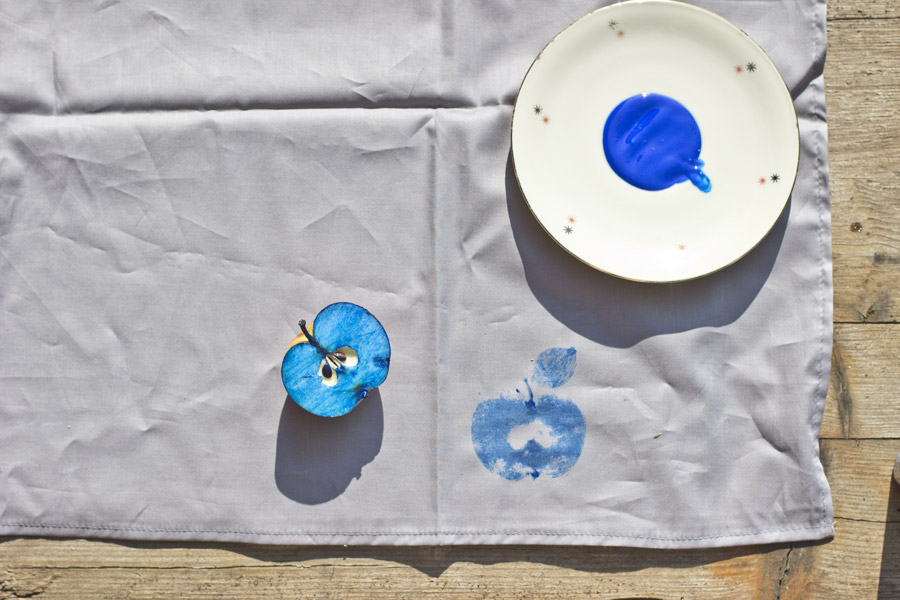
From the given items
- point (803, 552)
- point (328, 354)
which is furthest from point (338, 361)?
point (803, 552)

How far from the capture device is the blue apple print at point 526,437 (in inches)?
20.8

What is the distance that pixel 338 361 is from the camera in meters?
0.49

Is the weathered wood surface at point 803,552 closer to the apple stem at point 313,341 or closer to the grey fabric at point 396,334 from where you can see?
the grey fabric at point 396,334

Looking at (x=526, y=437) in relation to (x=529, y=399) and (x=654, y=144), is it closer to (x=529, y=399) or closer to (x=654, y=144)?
(x=529, y=399)

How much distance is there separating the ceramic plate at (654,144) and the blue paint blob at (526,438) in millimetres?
132

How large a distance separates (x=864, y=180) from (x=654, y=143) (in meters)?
0.20

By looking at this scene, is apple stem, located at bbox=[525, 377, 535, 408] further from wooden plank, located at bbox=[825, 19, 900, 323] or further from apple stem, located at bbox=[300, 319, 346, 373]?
wooden plank, located at bbox=[825, 19, 900, 323]

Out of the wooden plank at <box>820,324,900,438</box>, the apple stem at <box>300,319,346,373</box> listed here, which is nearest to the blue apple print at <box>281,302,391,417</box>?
the apple stem at <box>300,319,346,373</box>

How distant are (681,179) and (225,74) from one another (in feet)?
1.30

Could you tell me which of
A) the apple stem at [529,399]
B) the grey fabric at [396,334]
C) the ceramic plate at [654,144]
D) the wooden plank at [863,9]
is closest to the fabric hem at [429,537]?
the grey fabric at [396,334]

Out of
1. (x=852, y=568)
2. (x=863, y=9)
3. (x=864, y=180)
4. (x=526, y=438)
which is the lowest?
(x=852, y=568)

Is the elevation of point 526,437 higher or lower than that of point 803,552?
higher

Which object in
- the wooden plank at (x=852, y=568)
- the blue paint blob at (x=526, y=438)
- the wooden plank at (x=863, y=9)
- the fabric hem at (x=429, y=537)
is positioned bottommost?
the wooden plank at (x=852, y=568)

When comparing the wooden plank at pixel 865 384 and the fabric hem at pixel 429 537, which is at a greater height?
the wooden plank at pixel 865 384
